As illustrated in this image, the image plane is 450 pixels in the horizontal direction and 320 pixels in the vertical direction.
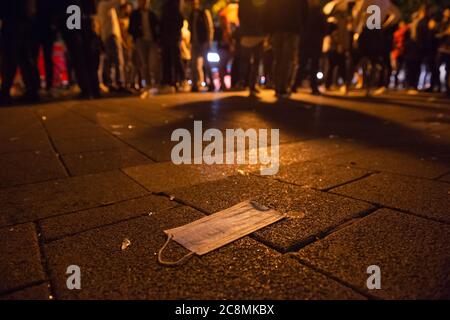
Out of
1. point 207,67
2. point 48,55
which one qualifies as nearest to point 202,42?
point 207,67

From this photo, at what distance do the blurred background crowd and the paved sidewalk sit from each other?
3.23 metres

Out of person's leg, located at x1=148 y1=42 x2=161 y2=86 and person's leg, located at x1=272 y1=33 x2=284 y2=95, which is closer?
person's leg, located at x1=272 y1=33 x2=284 y2=95

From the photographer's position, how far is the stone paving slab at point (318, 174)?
6.79 ft

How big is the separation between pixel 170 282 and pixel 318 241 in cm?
59

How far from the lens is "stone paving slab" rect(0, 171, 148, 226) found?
5.78ft

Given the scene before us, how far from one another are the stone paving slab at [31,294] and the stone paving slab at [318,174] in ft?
4.57

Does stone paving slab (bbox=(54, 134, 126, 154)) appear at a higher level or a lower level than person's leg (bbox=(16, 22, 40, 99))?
lower

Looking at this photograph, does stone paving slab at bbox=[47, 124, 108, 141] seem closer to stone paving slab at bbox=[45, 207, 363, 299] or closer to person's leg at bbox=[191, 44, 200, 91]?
stone paving slab at bbox=[45, 207, 363, 299]

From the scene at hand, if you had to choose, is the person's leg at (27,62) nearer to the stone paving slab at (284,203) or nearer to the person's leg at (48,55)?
the person's leg at (48,55)

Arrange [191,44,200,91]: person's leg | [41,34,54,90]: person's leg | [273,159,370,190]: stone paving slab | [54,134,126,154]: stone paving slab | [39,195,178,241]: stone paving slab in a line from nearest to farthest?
1. [39,195,178,241]: stone paving slab
2. [273,159,370,190]: stone paving slab
3. [54,134,126,154]: stone paving slab
4. [41,34,54,90]: person's leg
5. [191,44,200,91]: person's leg

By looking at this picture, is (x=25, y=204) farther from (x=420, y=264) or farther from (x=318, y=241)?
(x=420, y=264)

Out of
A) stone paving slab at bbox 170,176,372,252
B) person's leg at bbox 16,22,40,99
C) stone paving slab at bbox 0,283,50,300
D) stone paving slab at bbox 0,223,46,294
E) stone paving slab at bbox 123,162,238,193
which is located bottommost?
stone paving slab at bbox 0,283,50,300

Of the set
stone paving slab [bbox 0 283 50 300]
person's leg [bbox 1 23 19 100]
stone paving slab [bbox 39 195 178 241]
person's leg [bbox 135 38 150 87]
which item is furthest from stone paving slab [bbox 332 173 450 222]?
person's leg [bbox 135 38 150 87]

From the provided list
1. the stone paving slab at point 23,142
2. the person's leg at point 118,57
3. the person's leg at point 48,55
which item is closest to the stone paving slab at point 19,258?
the stone paving slab at point 23,142
